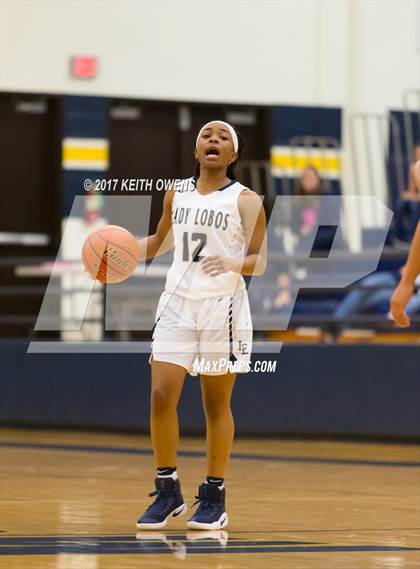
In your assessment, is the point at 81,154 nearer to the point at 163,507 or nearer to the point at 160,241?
the point at 160,241

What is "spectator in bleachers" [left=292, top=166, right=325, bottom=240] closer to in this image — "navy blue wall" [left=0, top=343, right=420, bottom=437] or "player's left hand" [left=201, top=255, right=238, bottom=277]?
"navy blue wall" [left=0, top=343, right=420, bottom=437]

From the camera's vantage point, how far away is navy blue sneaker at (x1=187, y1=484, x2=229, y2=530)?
6109mm

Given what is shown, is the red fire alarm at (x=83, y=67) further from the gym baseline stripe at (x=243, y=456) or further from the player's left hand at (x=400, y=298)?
the player's left hand at (x=400, y=298)

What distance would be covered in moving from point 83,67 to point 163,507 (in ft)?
32.2

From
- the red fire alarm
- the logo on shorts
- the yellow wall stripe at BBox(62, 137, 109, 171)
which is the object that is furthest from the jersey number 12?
the yellow wall stripe at BBox(62, 137, 109, 171)

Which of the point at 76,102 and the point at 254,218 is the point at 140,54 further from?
the point at 254,218

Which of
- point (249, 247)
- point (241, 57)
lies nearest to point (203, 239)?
point (249, 247)

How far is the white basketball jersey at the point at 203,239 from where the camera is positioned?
6152 millimetres

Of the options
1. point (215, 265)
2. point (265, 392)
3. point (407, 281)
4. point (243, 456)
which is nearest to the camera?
point (407, 281)

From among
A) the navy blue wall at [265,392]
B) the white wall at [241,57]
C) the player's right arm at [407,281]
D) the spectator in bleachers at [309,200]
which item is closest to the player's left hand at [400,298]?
the player's right arm at [407,281]

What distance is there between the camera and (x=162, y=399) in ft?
20.1

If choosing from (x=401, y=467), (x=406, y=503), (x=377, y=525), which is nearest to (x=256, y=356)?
(x=401, y=467)

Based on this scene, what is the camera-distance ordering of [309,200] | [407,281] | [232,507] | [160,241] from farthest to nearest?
[309,200], [232,507], [160,241], [407,281]

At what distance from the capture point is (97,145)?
52.8 ft
